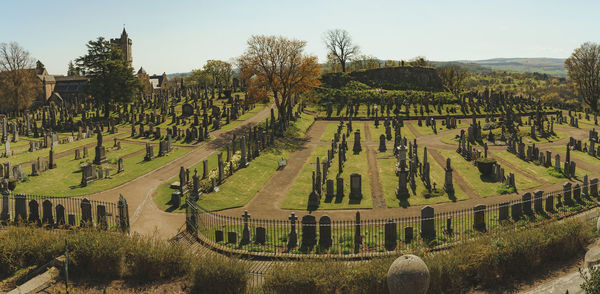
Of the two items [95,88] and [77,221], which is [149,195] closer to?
[77,221]

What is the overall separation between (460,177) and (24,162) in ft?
109

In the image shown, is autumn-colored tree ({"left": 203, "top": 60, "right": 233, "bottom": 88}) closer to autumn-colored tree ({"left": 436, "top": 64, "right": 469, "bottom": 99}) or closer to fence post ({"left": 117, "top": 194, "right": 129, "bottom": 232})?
autumn-colored tree ({"left": 436, "top": 64, "right": 469, "bottom": 99})

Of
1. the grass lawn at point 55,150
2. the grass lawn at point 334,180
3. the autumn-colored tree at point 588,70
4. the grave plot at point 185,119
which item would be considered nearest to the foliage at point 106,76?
the grave plot at point 185,119

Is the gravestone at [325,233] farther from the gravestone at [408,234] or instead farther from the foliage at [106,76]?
the foliage at [106,76]

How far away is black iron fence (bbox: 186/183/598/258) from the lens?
16.7 m

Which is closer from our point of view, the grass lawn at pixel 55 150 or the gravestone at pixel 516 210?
the gravestone at pixel 516 210

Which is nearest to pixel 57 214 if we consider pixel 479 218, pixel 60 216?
pixel 60 216

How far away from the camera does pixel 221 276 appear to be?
12234 mm

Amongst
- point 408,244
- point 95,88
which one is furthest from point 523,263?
point 95,88

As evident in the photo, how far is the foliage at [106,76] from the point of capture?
2186 inches

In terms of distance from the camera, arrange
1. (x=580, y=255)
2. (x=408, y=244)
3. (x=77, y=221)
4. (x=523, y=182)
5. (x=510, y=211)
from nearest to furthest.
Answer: (x=580, y=255), (x=408, y=244), (x=77, y=221), (x=510, y=211), (x=523, y=182)

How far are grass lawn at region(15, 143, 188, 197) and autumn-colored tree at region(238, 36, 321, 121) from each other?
52.0 ft

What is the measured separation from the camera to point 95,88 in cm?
5497

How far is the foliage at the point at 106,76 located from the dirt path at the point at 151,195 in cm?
2541
